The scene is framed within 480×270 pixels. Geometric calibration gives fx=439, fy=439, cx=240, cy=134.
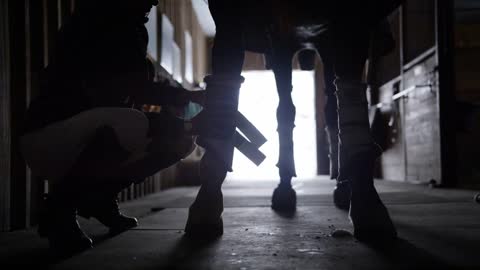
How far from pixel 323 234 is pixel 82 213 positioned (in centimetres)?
71

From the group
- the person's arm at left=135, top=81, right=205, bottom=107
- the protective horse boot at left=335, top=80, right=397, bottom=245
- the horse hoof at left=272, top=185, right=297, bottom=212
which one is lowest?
the horse hoof at left=272, top=185, right=297, bottom=212

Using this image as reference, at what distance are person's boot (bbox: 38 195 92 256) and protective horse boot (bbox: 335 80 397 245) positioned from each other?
26.3 inches

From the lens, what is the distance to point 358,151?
114 centimetres

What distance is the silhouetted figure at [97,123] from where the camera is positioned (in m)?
1.04

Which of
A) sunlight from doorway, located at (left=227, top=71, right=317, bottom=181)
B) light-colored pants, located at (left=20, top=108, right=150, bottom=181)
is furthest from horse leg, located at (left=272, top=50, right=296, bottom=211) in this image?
sunlight from doorway, located at (left=227, top=71, right=317, bottom=181)

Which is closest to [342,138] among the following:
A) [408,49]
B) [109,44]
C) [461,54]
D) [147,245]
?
[147,245]

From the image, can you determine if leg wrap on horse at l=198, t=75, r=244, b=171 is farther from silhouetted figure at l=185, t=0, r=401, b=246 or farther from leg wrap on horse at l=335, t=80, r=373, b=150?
leg wrap on horse at l=335, t=80, r=373, b=150

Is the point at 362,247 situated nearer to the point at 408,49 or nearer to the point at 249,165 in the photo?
the point at 408,49

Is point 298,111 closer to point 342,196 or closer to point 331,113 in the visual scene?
point 331,113

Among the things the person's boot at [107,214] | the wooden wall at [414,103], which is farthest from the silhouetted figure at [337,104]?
the wooden wall at [414,103]

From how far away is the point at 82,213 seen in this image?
1307mm

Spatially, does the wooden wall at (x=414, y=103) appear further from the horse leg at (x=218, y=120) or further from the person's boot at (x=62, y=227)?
the person's boot at (x=62, y=227)

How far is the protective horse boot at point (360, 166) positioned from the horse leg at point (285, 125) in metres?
0.85

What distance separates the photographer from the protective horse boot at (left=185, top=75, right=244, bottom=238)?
3.91 feet
